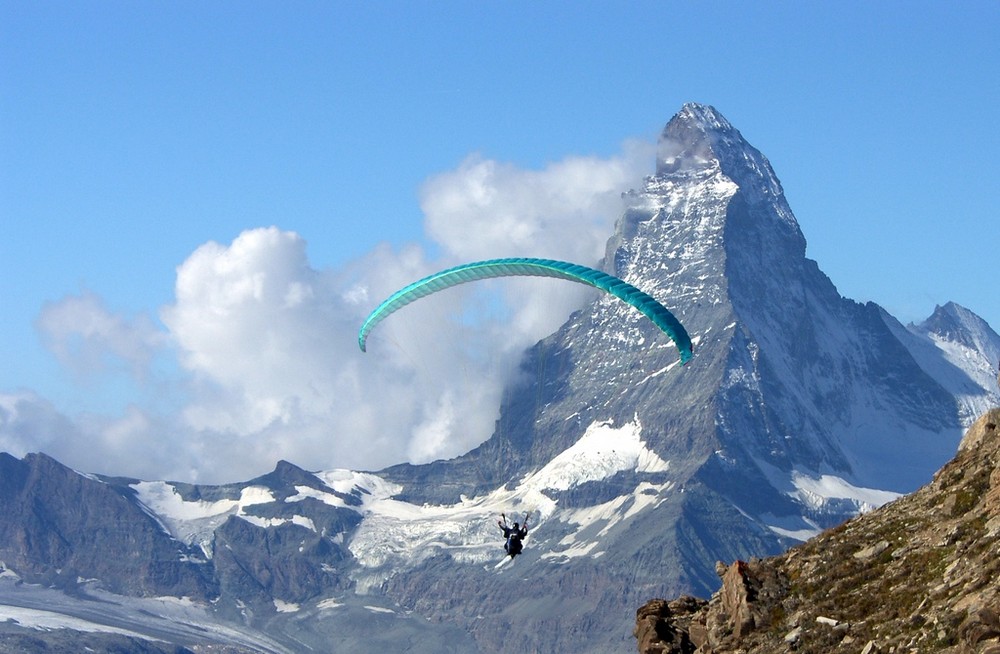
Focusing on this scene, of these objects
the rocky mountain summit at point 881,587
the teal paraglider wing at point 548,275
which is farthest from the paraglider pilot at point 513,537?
the rocky mountain summit at point 881,587

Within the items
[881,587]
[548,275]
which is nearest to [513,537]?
[548,275]

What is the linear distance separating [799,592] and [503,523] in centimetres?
3469

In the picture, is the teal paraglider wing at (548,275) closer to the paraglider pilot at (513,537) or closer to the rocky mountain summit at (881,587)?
the paraglider pilot at (513,537)

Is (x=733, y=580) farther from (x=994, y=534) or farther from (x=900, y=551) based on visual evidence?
(x=994, y=534)

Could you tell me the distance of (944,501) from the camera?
73562 mm

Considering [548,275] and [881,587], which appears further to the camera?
[548,275]

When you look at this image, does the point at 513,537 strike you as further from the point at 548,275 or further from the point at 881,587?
the point at 881,587

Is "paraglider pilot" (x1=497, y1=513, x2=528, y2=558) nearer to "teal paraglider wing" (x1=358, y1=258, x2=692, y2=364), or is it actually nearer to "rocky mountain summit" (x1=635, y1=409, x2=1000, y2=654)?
"teal paraglider wing" (x1=358, y1=258, x2=692, y2=364)

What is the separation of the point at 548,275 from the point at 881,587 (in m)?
45.2

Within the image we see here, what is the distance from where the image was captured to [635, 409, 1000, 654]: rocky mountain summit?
62906mm

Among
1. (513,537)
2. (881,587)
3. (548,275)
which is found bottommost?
(881,587)

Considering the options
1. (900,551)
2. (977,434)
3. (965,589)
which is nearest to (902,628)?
(965,589)

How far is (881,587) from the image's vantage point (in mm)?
69062

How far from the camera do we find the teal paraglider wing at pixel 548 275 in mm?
103812
